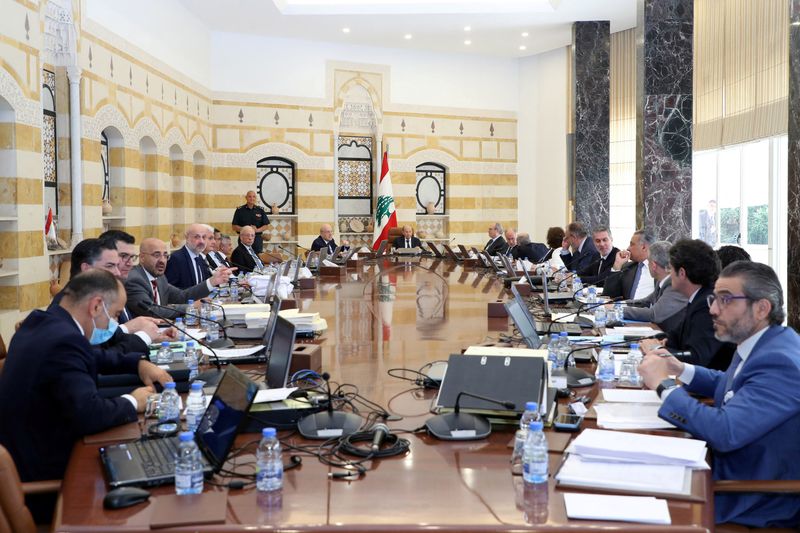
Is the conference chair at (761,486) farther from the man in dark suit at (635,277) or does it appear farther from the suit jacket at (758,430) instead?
the man in dark suit at (635,277)

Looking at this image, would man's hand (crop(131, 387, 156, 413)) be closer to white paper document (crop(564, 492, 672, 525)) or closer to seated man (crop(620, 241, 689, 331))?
white paper document (crop(564, 492, 672, 525))

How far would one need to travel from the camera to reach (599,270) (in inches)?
314

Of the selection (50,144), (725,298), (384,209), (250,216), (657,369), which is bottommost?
(657,369)

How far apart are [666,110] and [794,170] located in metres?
3.81

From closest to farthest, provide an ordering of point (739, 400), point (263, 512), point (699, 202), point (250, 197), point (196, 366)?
point (263, 512) → point (739, 400) → point (196, 366) → point (699, 202) → point (250, 197)

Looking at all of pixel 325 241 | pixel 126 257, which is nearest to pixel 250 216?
pixel 325 241

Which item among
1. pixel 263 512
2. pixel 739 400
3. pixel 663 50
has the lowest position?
pixel 263 512

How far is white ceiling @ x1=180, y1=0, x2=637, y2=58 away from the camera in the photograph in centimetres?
1235

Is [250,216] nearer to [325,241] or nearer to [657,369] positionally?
[325,241]

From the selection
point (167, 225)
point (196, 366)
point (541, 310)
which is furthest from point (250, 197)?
point (196, 366)

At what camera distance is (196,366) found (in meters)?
3.35

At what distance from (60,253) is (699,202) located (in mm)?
9094

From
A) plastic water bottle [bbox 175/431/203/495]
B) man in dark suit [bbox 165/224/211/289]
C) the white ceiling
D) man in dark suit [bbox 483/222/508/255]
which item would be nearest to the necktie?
man in dark suit [bbox 165/224/211/289]

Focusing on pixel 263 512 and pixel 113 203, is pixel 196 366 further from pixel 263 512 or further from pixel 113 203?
pixel 113 203
